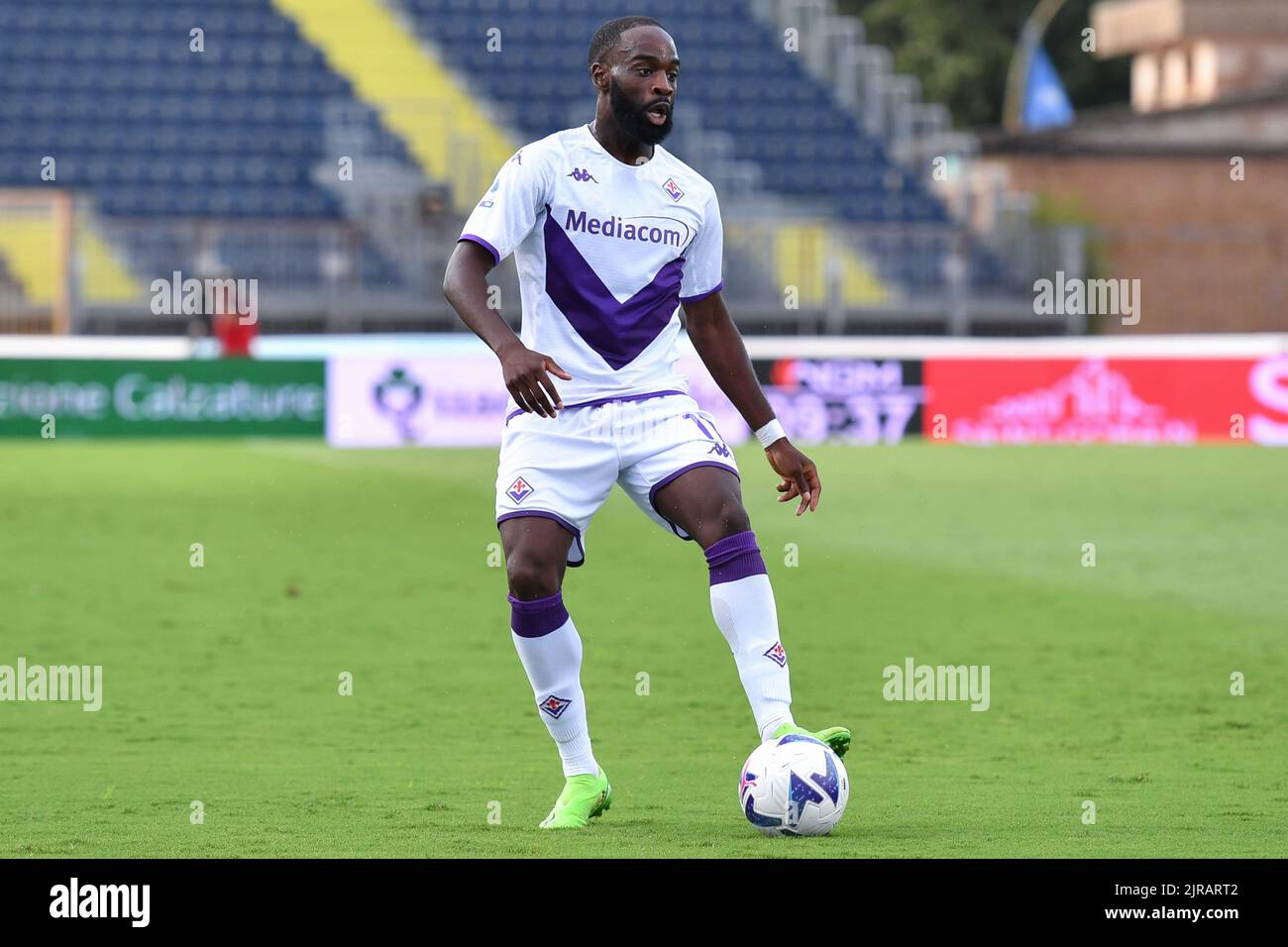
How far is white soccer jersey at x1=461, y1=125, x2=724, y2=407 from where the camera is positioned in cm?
626

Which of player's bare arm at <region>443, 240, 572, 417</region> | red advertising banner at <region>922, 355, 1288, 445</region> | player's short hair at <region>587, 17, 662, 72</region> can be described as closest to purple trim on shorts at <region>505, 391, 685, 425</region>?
player's bare arm at <region>443, 240, 572, 417</region>

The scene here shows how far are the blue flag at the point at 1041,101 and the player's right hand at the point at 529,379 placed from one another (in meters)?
37.6

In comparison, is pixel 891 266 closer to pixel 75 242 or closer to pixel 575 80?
pixel 575 80

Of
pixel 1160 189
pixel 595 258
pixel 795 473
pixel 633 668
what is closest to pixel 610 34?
pixel 595 258

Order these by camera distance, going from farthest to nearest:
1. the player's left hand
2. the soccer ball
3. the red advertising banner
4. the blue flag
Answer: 1. the blue flag
2. the red advertising banner
3. the player's left hand
4. the soccer ball

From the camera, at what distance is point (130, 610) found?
1222cm

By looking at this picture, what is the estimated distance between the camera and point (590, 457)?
623 cm

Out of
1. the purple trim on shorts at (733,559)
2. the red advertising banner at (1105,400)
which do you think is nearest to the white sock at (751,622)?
the purple trim on shorts at (733,559)

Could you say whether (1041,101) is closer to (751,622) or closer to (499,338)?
(751,622)

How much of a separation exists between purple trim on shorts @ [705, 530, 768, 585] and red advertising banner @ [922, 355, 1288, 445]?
19.1 m

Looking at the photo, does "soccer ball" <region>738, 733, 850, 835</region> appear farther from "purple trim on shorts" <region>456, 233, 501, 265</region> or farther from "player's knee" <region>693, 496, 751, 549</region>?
"purple trim on shorts" <region>456, 233, 501, 265</region>
